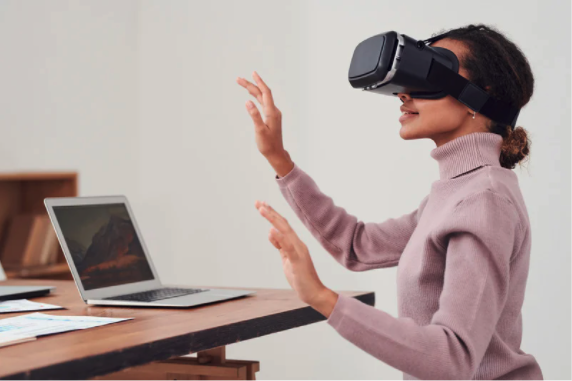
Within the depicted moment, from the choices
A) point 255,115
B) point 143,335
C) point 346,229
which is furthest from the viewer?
point 346,229

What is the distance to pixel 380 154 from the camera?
354 centimetres

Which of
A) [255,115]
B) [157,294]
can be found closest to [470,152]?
[255,115]

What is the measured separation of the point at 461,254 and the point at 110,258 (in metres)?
1.06

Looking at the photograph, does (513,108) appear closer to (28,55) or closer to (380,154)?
(380,154)

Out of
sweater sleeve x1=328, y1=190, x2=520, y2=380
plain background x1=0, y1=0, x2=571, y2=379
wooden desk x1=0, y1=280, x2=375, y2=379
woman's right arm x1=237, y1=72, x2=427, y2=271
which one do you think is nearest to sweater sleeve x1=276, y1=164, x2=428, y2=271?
woman's right arm x1=237, y1=72, x2=427, y2=271

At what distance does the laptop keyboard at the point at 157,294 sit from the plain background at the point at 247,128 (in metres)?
1.72

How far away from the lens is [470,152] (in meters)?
1.39

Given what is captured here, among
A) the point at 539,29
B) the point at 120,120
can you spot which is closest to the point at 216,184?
the point at 120,120

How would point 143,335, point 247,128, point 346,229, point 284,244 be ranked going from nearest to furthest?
1. point 284,244
2. point 143,335
3. point 346,229
4. point 247,128

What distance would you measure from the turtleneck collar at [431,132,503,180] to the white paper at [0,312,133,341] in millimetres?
749

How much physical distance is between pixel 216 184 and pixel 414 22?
4.67ft

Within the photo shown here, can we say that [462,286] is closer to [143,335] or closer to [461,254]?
[461,254]

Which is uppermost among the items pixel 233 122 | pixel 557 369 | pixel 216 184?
pixel 233 122

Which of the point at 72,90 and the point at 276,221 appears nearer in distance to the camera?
the point at 276,221
